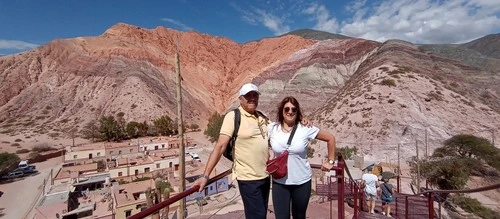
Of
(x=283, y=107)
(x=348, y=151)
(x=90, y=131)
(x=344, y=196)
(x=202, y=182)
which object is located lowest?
(x=348, y=151)

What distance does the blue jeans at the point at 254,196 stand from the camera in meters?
2.46

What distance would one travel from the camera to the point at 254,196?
2488mm

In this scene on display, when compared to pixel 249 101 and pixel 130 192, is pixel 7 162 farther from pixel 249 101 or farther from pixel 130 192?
pixel 249 101

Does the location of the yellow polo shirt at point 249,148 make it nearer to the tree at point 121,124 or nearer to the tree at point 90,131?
the tree at point 121,124

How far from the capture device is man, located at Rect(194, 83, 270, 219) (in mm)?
2338

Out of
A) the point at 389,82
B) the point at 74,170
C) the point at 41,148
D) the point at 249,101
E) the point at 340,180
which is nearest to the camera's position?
the point at 249,101

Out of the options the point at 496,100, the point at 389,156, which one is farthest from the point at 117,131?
the point at 496,100

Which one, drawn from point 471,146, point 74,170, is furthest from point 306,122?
point 74,170

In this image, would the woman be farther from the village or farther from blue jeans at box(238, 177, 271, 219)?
the village

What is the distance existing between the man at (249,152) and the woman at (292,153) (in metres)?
0.13

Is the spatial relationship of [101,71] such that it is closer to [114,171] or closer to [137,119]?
[137,119]

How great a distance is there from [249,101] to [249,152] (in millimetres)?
445

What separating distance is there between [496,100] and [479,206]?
1120 inches

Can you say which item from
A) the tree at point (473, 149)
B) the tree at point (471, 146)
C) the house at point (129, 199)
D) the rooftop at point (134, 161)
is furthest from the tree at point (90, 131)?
the tree at point (471, 146)
